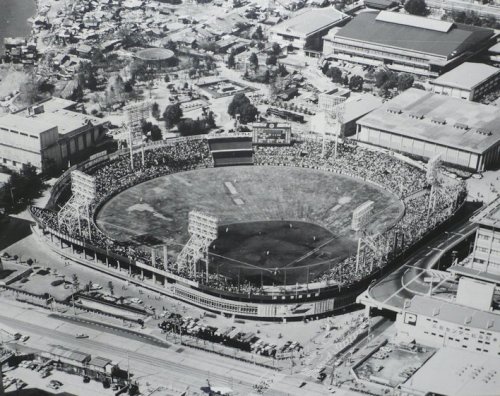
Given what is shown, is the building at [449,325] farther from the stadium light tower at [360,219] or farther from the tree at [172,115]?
the tree at [172,115]

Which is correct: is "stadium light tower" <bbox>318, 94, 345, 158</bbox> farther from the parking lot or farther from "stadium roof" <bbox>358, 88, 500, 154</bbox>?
the parking lot

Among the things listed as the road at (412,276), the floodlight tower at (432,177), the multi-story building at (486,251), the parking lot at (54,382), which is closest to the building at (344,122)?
the floodlight tower at (432,177)

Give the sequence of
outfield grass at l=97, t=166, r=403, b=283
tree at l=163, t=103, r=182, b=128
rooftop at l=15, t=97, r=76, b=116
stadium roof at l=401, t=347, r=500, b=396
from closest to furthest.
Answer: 1. stadium roof at l=401, t=347, r=500, b=396
2. outfield grass at l=97, t=166, r=403, b=283
3. rooftop at l=15, t=97, r=76, b=116
4. tree at l=163, t=103, r=182, b=128

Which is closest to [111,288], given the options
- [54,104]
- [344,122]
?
[54,104]

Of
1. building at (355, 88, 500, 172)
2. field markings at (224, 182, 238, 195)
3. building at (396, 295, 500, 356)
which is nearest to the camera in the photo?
building at (396, 295, 500, 356)

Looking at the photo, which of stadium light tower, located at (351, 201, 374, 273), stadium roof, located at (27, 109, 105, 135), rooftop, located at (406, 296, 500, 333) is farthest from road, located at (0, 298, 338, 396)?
stadium roof, located at (27, 109, 105, 135)
